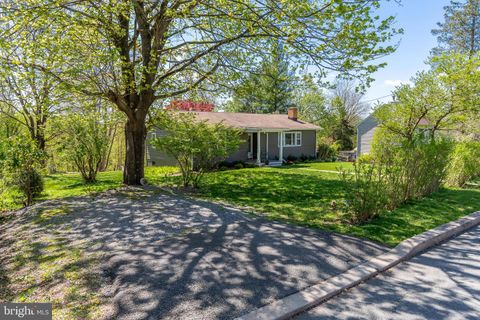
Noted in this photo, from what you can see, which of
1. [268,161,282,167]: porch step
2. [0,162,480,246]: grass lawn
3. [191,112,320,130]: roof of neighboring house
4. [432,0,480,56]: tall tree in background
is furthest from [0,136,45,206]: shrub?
[432,0,480,56]: tall tree in background

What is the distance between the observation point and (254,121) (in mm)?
22016

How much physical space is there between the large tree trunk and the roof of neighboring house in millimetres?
8523

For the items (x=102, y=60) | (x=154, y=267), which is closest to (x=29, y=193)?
(x=102, y=60)

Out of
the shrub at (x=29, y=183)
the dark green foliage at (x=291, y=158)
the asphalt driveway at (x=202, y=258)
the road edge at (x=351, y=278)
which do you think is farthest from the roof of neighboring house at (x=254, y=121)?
the road edge at (x=351, y=278)

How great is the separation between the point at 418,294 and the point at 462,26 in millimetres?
30036

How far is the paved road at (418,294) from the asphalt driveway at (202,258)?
43 centimetres

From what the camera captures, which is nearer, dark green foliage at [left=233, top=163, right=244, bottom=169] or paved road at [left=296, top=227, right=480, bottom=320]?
paved road at [left=296, top=227, right=480, bottom=320]

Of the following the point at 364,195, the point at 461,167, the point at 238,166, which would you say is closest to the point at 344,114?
the point at 238,166

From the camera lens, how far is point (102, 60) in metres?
7.14

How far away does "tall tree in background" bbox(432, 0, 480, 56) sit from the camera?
24.7 metres

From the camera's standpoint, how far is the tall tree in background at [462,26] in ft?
81.1

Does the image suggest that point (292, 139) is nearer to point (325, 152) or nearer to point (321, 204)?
point (325, 152)

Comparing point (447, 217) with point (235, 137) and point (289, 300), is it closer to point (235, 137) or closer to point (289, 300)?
point (289, 300)

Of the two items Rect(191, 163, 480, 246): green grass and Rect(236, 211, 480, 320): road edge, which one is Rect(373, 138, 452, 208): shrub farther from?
Rect(236, 211, 480, 320): road edge
